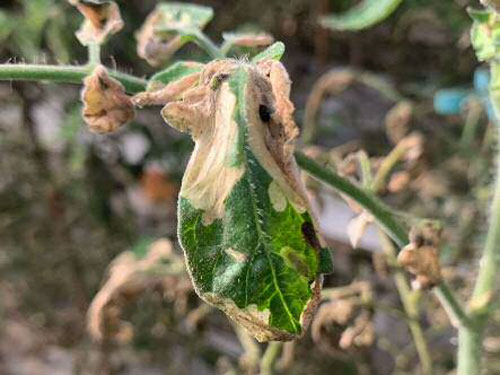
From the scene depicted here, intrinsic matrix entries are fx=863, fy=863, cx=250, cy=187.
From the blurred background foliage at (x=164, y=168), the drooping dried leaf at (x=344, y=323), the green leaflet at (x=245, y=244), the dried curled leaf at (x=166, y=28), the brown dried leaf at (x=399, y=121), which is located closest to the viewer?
the green leaflet at (x=245, y=244)

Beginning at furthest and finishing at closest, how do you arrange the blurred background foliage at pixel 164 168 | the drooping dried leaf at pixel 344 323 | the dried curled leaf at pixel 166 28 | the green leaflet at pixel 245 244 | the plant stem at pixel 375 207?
the blurred background foliage at pixel 164 168 → the drooping dried leaf at pixel 344 323 → the dried curled leaf at pixel 166 28 → the plant stem at pixel 375 207 → the green leaflet at pixel 245 244

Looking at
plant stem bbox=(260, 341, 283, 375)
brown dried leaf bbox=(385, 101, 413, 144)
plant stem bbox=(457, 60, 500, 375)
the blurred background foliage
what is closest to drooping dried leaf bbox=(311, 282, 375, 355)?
plant stem bbox=(260, 341, 283, 375)

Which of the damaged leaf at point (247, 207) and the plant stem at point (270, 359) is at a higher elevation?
the damaged leaf at point (247, 207)

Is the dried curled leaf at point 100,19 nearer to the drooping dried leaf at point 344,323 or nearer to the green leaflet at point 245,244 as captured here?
the green leaflet at point 245,244

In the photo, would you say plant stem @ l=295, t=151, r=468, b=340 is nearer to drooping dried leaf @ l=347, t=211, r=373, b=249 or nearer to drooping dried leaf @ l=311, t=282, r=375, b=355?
drooping dried leaf @ l=347, t=211, r=373, b=249

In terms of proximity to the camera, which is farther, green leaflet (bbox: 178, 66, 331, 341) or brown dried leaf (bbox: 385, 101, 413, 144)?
brown dried leaf (bbox: 385, 101, 413, 144)

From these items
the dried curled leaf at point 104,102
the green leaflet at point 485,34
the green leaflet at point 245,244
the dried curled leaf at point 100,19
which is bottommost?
the green leaflet at point 245,244

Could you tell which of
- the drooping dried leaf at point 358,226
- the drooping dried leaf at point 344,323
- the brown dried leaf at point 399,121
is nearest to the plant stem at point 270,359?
the drooping dried leaf at point 344,323
